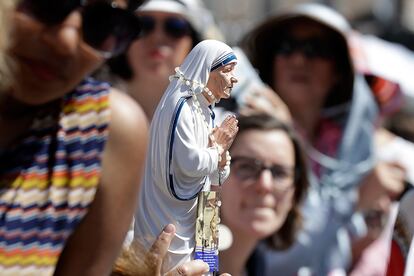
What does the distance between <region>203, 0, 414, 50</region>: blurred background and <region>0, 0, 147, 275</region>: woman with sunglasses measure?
11.1 metres

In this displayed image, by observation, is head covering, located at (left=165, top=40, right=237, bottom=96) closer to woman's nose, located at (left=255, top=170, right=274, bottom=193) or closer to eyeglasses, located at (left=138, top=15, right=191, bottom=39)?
woman's nose, located at (left=255, top=170, right=274, bottom=193)

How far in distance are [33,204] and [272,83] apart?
2891mm

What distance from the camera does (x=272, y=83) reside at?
5.43 m

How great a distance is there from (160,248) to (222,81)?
0.29 metres

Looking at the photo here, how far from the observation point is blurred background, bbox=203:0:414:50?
1826 cm

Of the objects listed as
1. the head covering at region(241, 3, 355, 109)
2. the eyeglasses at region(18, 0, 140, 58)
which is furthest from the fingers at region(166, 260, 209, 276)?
the head covering at region(241, 3, 355, 109)

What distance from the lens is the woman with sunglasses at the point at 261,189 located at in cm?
370

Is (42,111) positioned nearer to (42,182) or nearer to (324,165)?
(42,182)

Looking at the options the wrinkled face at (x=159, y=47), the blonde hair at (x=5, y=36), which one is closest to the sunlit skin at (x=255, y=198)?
the wrinkled face at (x=159, y=47)

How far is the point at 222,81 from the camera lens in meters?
2.13

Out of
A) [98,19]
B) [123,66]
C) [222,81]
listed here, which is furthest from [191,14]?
[222,81]

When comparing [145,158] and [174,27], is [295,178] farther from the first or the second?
[145,158]

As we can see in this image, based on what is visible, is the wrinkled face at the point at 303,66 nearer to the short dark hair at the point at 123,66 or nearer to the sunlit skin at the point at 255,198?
the short dark hair at the point at 123,66

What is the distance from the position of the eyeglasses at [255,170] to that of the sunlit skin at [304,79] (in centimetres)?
142
